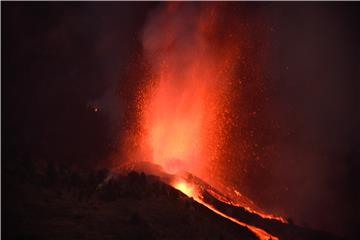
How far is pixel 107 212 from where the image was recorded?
2880cm

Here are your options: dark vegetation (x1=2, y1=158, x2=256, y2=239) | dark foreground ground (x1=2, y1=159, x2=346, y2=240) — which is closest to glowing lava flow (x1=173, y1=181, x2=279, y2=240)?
dark foreground ground (x1=2, y1=159, x2=346, y2=240)

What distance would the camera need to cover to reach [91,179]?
3819 cm

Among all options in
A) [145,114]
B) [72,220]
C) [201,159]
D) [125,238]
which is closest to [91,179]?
[72,220]

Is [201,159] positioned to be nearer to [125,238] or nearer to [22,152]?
[22,152]

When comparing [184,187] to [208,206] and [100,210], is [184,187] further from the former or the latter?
[100,210]

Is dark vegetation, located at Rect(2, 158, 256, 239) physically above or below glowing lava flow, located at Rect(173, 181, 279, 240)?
below

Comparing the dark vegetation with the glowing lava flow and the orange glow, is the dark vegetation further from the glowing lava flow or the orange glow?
the orange glow

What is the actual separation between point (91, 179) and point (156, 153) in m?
19.8

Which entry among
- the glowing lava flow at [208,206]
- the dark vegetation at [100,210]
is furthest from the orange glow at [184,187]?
the dark vegetation at [100,210]

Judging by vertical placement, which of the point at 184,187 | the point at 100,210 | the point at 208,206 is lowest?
the point at 100,210

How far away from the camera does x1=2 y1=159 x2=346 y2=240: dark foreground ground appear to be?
2502 centimetres

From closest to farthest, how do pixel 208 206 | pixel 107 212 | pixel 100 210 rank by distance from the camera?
pixel 107 212 → pixel 100 210 → pixel 208 206

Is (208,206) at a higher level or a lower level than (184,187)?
lower

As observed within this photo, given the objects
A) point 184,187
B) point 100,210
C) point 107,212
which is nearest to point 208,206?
point 184,187
